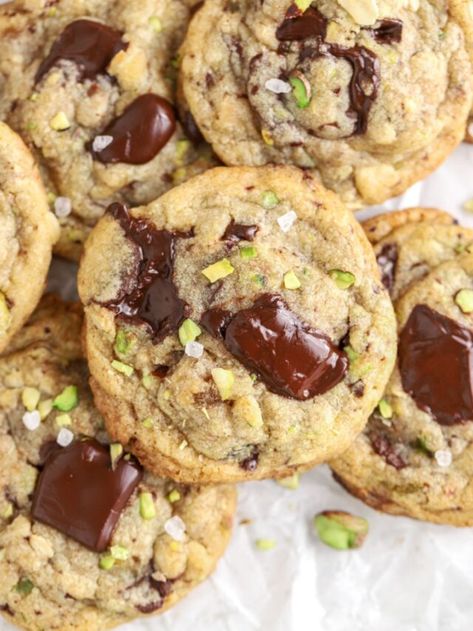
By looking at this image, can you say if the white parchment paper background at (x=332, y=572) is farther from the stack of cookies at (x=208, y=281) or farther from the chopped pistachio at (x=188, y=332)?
the chopped pistachio at (x=188, y=332)

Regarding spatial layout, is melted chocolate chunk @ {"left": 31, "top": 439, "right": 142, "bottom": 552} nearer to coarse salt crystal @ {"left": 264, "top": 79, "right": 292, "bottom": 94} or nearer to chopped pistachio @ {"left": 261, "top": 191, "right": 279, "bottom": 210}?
chopped pistachio @ {"left": 261, "top": 191, "right": 279, "bottom": 210}

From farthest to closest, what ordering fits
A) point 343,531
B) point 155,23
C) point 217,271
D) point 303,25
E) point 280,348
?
1. point 343,531
2. point 155,23
3. point 303,25
4. point 217,271
5. point 280,348

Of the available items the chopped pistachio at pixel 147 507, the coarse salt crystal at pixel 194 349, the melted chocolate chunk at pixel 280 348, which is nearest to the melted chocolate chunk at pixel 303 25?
the melted chocolate chunk at pixel 280 348

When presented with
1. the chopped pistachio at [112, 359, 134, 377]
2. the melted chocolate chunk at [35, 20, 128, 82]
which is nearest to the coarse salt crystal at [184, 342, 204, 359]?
the chopped pistachio at [112, 359, 134, 377]

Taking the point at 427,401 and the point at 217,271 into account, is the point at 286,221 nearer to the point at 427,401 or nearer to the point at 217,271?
the point at 217,271

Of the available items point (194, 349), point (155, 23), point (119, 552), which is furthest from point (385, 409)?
point (155, 23)

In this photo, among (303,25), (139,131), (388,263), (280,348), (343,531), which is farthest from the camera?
(343,531)

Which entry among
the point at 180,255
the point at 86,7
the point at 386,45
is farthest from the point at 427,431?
the point at 86,7
